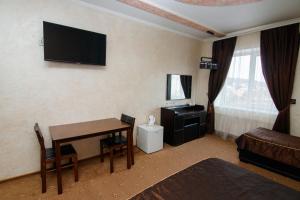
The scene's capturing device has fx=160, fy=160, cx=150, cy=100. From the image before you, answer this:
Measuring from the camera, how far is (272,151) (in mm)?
2607

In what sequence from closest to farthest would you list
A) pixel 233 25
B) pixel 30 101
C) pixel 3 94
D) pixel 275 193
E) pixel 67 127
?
1. pixel 275 193
2. pixel 3 94
3. pixel 30 101
4. pixel 67 127
5. pixel 233 25

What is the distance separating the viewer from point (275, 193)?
131 centimetres

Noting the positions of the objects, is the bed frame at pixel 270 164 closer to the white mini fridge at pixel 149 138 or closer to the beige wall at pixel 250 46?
the beige wall at pixel 250 46

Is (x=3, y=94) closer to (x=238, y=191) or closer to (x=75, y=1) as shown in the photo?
(x=75, y=1)

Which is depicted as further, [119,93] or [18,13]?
[119,93]

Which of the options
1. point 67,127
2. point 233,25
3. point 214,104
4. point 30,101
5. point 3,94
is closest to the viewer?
point 3,94

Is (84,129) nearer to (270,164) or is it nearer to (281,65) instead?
(270,164)

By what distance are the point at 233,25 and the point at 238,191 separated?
3388 mm

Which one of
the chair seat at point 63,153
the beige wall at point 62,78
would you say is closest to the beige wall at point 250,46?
the beige wall at point 62,78

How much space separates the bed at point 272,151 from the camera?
246cm

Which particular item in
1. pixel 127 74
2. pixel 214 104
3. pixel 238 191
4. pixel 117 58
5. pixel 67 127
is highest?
pixel 117 58

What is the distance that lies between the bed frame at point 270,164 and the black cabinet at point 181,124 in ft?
3.97

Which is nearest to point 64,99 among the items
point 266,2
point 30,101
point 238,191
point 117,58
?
point 30,101

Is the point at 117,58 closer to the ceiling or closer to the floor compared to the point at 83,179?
closer to the ceiling
